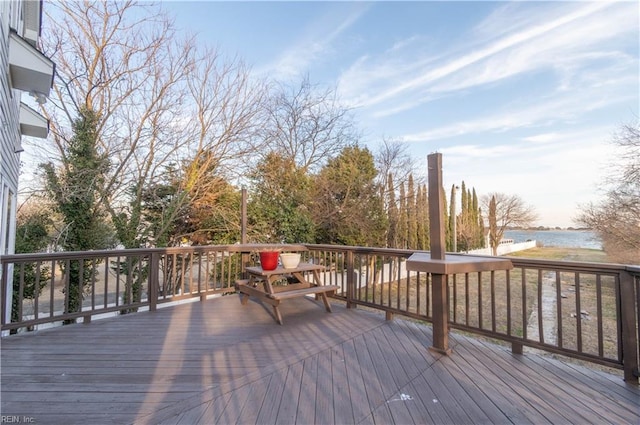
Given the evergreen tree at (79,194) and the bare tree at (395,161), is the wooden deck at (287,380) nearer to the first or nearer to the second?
the evergreen tree at (79,194)

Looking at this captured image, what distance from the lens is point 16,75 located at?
11.5ft

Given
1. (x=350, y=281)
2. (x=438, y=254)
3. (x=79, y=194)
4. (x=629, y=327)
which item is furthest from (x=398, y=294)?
(x=79, y=194)

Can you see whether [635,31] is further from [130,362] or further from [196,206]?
[196,206]

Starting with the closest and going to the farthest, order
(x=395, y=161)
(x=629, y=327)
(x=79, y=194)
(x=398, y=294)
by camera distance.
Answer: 1. (x=629, y=327)
2. (x=398, y=294)
3. (x=79, y=194)
4. (x=395, y=161)

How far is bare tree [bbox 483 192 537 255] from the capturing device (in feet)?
71.7

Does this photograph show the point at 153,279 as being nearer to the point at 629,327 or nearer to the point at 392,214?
the point at 629,327

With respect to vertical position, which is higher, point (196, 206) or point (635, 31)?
point (635, 31)

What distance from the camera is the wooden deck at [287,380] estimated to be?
1673 millimetres

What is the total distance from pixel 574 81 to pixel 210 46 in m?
8.82

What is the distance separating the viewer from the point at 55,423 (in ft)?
5.11

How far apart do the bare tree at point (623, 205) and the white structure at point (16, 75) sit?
1313 cm

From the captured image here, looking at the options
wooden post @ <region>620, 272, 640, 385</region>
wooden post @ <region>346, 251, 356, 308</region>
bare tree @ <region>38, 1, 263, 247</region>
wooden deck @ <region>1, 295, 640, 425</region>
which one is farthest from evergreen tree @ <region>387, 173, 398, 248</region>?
wooden post @ <region>620, 272, 640, 385</region>

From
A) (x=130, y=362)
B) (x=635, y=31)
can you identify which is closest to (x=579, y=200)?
(x=635, y=31)

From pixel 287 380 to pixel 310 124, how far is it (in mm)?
9767
